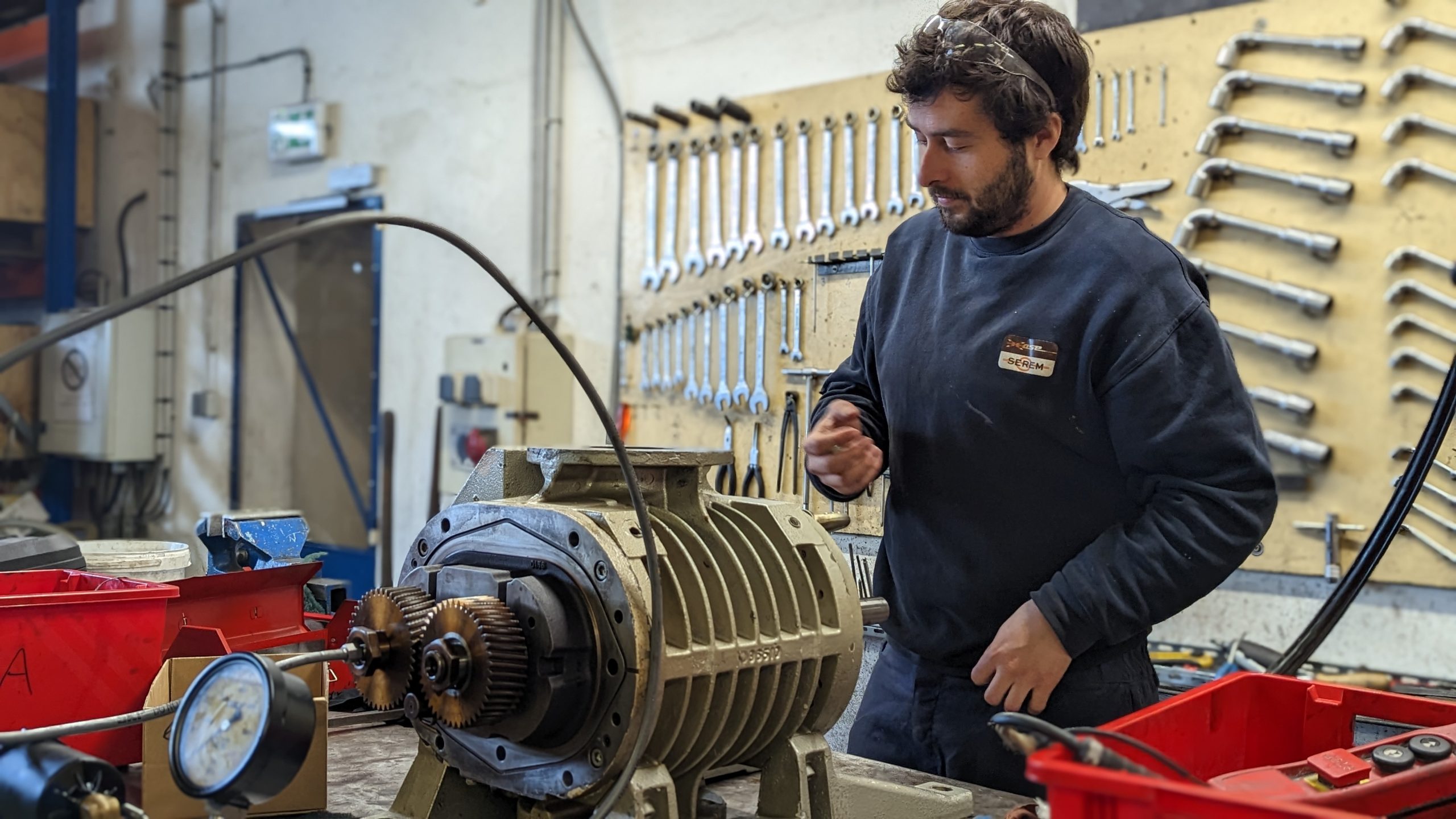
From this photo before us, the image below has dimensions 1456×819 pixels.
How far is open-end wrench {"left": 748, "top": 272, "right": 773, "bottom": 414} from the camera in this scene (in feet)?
8.16

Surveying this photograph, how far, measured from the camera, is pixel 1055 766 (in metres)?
0.75

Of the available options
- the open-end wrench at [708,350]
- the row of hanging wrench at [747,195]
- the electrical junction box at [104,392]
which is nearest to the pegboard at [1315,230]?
the row of hanging wrench at [747,195]

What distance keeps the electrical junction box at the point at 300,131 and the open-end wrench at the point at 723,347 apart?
1924mm

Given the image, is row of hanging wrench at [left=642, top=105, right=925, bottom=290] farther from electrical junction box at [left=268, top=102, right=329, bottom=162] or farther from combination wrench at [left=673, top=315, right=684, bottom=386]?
electrical junction box at [left=268, top=102, right=329, bottom=162]

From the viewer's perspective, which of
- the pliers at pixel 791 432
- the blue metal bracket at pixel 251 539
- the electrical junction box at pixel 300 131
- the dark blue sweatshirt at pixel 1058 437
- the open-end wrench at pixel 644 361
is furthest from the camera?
the electrical junction box at pixel 300 131

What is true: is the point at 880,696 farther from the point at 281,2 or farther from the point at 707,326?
the point at 281,2

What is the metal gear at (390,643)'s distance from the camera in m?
0.97

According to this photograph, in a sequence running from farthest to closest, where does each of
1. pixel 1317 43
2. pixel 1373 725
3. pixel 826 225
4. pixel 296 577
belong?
pixel 826 225 < pixel 1317 43 < pixel 296 577 < pixel 1373 725

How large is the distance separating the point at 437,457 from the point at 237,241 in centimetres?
151

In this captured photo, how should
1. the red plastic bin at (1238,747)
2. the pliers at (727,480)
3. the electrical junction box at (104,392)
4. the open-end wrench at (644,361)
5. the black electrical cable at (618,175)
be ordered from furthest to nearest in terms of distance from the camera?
the electrical junction box at (104,392), the black electrical cable at (618,175), the open-end wrench at (644,361), the pliers at (727,480), the red plastic bin at (1238,747)

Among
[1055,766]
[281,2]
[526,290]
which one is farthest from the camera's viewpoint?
[281,2]

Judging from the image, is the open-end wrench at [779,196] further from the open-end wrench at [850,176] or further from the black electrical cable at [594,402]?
the black electrical cable at [594,402]

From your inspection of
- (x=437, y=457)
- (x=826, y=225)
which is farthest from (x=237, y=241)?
(x=826, y=225)

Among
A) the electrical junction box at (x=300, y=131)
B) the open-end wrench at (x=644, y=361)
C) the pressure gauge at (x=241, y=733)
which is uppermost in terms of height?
Answer: the electrical junction box at (x=300, y=131)
